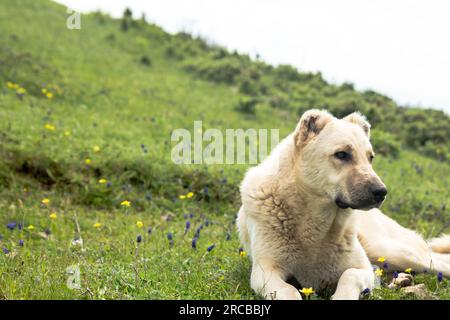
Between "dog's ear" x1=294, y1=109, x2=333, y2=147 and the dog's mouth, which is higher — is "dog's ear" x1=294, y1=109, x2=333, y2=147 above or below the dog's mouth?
above

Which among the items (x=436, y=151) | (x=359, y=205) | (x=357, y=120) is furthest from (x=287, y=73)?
(x=359, y=205)

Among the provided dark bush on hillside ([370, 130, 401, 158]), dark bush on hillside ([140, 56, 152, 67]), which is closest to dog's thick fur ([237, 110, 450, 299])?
dark bush on hillside ([370, 130, 401, 158])

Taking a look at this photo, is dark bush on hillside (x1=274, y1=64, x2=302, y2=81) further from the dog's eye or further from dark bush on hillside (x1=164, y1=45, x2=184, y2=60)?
the dog's eye

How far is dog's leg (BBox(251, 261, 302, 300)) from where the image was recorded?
13.5 feet

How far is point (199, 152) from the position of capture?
1097cm

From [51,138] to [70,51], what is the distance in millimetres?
8009

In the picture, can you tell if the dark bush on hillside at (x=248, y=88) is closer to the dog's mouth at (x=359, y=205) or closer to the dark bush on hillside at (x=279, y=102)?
the dark bush on hillside at (x=279, y=102)

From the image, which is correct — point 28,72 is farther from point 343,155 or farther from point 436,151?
point 436,151

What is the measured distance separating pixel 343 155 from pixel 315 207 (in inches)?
20.1

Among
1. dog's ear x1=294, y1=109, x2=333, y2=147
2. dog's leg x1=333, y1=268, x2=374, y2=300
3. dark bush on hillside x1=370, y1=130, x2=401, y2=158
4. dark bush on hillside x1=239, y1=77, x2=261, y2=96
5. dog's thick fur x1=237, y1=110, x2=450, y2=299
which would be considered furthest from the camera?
dark bush on hillside x1=239, y1=77, x2=261, y2=96

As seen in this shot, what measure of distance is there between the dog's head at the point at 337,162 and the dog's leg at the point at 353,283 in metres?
0.54

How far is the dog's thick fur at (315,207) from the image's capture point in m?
4.48
